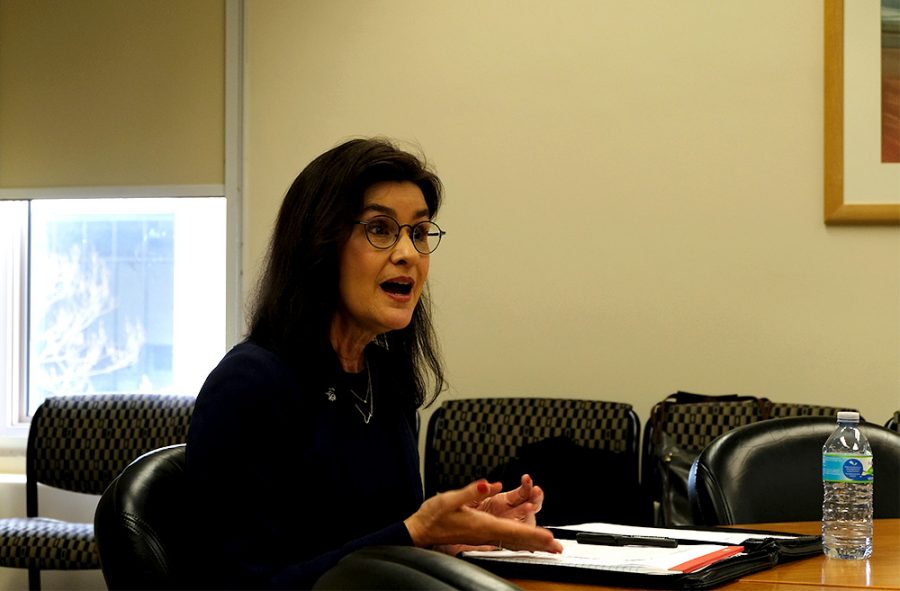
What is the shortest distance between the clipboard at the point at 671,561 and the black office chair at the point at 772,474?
34cm

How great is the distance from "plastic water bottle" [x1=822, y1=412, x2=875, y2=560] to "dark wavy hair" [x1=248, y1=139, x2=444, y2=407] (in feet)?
2.76

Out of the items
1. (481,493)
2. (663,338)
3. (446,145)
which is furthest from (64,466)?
(481,493)

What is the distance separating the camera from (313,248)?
187 cm

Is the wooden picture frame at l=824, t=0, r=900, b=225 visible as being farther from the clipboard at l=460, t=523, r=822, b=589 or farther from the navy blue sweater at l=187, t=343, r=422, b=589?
the navy blue sweater at l=187, t=343, r=422, b=589

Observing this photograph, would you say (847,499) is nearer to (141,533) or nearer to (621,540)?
(621,540)

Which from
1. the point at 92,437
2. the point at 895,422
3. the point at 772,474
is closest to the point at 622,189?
the point at 895,422

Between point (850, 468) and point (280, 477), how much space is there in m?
0.87

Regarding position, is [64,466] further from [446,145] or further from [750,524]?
[750,524]

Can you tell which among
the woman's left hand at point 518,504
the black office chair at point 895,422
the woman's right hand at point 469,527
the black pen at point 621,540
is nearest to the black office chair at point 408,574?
the woman's right hand at point 469,527

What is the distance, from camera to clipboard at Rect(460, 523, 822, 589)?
1.44 m

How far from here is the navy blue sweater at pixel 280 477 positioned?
63.1 inches

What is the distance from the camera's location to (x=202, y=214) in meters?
4.62

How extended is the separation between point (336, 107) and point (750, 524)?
2713 millimetres

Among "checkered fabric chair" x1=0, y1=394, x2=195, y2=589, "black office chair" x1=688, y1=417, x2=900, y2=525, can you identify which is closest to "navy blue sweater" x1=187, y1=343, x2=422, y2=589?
"black office chair" x1=688, y1=417, x2=900, y2=525
